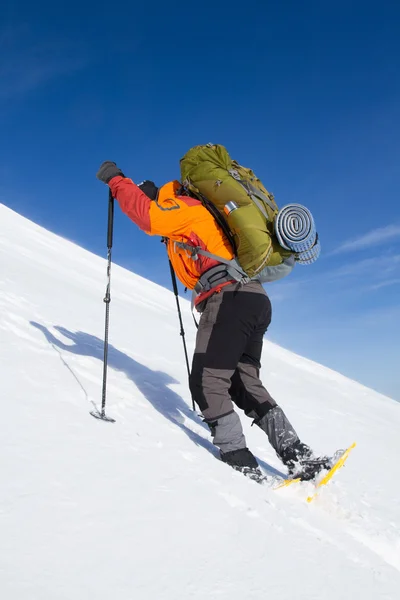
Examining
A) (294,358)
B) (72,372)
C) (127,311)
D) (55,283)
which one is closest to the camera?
(72,372)

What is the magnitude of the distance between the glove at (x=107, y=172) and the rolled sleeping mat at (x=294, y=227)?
5.10 feet

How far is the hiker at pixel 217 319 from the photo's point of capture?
3.78 m

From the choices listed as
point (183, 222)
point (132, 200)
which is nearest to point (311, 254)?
point (183, 222)

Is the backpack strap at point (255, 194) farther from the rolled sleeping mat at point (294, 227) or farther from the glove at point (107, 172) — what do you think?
the glove at point (107, 172)

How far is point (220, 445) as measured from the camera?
12.4ft

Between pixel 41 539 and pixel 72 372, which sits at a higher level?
pixel 72 372

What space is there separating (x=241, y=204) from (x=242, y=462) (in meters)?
2.00

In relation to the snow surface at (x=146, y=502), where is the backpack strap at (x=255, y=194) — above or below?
above

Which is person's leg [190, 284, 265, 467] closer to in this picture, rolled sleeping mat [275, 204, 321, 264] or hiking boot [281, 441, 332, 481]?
hiking boot [281, 441, 332, 481]

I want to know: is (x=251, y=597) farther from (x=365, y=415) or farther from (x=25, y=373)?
(x=365, y=415)

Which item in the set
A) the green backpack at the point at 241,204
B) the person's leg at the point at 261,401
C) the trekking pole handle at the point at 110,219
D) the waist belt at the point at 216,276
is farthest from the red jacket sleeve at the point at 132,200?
the person's leg at the point at 261,401

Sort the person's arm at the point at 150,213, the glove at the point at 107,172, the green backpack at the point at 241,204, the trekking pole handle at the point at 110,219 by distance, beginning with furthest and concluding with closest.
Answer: the trekking pole handle at the point at 110,219 → the glove at the point at 107,172 → the person's arm at the point at 150,213 → the green backpack at the point at 241,204

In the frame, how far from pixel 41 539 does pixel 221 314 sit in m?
2.27

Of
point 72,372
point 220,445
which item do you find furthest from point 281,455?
point 72,372
